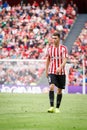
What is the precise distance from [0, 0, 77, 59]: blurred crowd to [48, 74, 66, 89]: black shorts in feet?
56.4

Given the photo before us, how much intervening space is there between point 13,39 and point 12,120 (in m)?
22.6

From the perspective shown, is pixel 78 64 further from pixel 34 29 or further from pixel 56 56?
pixel 56 56

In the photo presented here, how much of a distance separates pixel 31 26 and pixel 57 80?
20378 mm

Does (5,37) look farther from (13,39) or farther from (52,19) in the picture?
(52,19)

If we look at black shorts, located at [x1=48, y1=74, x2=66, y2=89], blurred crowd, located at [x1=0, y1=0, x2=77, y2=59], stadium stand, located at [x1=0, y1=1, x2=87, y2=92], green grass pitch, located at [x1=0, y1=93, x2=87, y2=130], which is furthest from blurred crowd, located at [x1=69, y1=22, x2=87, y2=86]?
black shorts, located at [x1=48, y1=74, x2=66, y2=89]

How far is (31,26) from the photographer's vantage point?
3709 centimetres

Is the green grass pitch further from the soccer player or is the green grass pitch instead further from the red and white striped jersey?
the red and white striped jersey

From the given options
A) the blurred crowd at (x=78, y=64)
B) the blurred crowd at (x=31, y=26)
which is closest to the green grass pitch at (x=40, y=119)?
the blurred crowd at (x=78, y=64)

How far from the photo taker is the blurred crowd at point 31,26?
3503 cm

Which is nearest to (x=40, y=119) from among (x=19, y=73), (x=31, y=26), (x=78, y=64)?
(x=19, y=73)

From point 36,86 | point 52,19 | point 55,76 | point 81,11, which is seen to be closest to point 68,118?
point 55,76

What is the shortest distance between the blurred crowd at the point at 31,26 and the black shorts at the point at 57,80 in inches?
677

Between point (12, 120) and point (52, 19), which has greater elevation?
point (12, 120)

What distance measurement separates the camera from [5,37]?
36.4 metres
